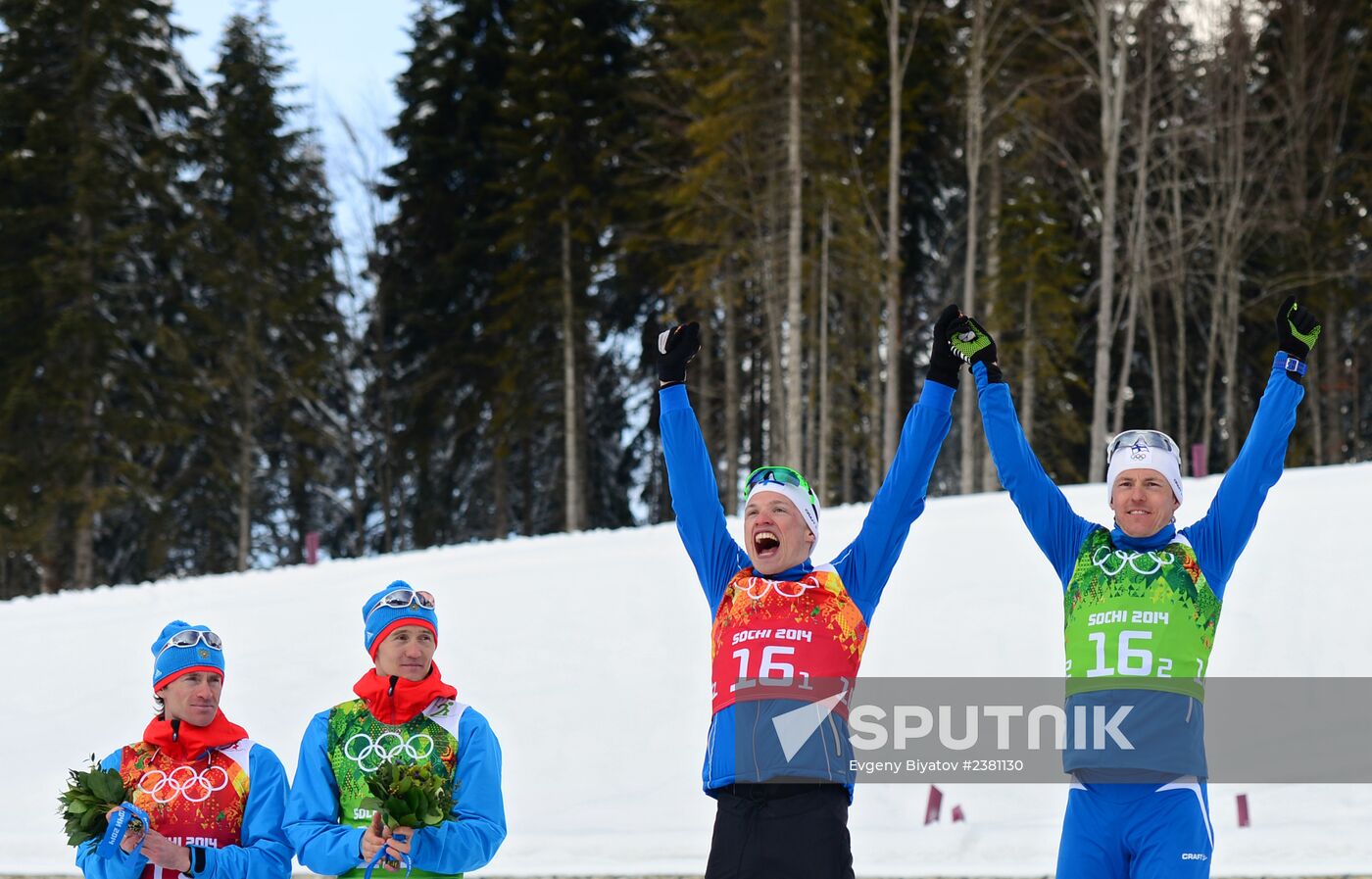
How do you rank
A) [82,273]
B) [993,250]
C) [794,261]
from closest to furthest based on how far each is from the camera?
[794,261]
[82,273]
[993,250]

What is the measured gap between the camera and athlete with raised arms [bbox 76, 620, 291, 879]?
3777 mm

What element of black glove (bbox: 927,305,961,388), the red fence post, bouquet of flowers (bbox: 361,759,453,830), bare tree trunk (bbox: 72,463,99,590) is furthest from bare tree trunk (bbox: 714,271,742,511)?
bouquet of flowers (bbox: 361,759,453,830)

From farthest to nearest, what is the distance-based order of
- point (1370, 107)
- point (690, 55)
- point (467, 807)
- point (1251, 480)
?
point (1370, 107), point (690, 55), point (1251, 480), point (467, 807)

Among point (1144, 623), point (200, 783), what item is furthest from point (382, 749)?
point (1144, 623)

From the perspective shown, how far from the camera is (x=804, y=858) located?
3422 millimetres

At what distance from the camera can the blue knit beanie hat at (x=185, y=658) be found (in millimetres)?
4035

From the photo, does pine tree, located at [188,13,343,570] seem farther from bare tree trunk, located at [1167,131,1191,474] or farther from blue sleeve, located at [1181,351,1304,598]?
blue sleeve, located at [1181,351,1304,598]

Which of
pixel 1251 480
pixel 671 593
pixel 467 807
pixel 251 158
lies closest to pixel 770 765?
pixel 467 807

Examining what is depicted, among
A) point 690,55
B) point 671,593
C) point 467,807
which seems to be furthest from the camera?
point 690,55

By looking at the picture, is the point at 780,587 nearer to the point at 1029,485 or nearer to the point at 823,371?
the point at 1029,485

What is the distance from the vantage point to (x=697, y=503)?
13.4 ft

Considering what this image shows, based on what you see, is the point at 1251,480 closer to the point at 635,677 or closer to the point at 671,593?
the point at 635,677

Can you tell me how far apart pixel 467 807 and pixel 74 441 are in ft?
68.6

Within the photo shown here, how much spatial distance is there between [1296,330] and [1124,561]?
860 millimetres
